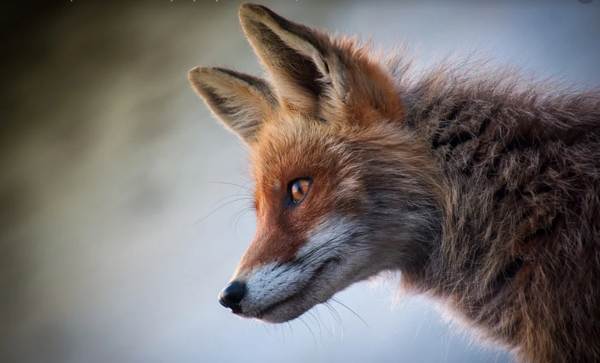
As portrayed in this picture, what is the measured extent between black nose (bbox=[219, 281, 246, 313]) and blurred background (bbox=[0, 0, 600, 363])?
2.37 feet

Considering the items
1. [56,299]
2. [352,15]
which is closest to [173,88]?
[352,15]

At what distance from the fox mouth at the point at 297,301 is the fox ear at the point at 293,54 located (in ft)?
1.29

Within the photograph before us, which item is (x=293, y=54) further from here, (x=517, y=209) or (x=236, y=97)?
(x=517, y=209)

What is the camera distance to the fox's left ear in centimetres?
124

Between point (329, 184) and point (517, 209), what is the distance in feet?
1.26

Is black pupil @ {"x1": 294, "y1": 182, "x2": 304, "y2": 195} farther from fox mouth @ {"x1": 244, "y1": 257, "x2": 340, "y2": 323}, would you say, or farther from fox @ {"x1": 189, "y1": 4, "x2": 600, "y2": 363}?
fox mouth @ {"x1": 244, "y1": 257, "x2": 340, "y2": 323}

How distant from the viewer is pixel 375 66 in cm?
137

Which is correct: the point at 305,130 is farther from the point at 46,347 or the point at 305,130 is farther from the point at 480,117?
the point at 46,347

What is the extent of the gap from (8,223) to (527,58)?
7.18 feet

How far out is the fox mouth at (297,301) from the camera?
1.23 meters

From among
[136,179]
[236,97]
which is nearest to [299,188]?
[236,97]

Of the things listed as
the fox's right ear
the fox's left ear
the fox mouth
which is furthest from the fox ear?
the fox mouth

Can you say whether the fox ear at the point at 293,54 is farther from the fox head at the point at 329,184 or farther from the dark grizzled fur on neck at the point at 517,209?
the dark grizzled fur on neck at the point at 517,209

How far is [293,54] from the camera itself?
1.32m
